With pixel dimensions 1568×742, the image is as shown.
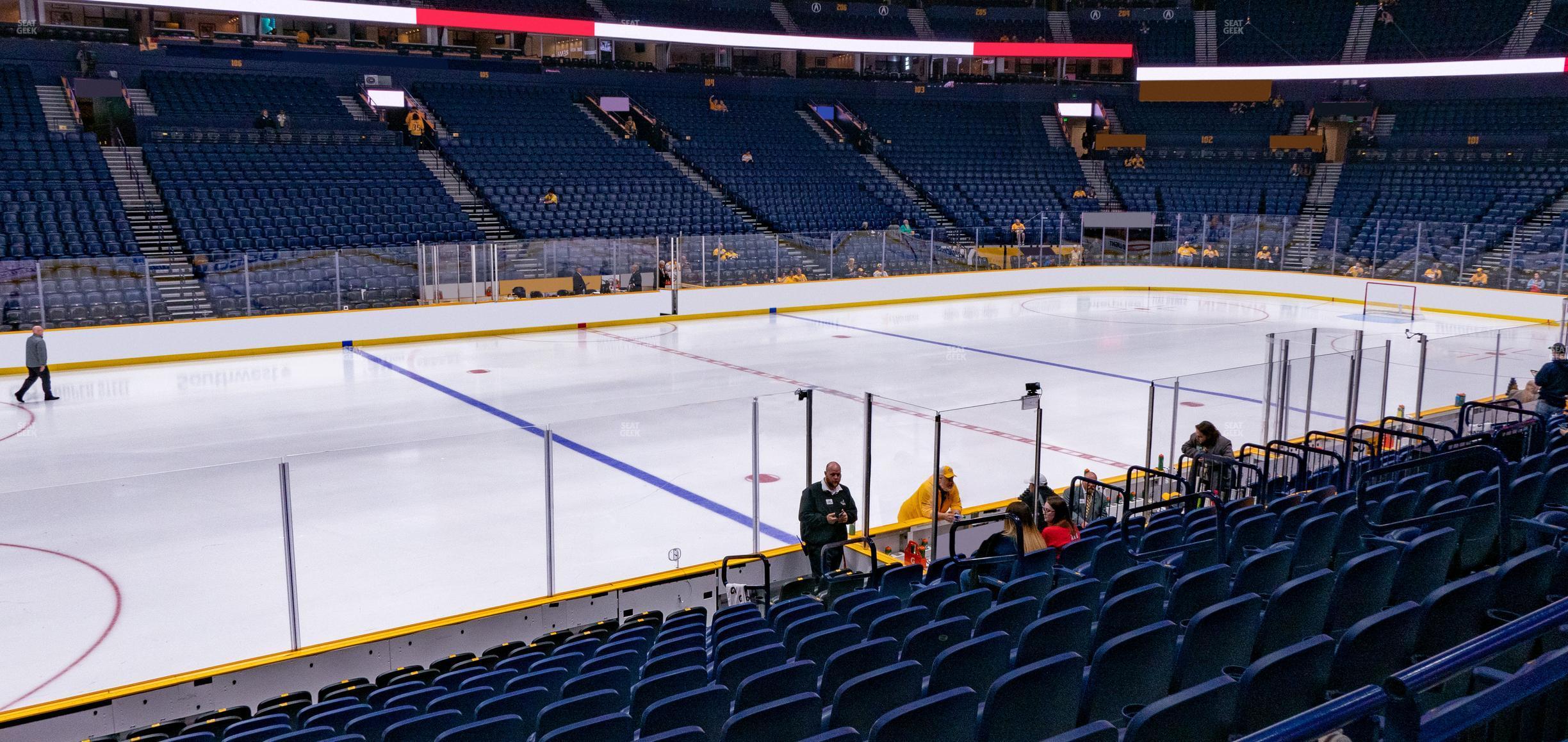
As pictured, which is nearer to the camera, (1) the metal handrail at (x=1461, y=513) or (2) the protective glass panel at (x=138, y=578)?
(1) the metal handrail at (x=1461, y=513)

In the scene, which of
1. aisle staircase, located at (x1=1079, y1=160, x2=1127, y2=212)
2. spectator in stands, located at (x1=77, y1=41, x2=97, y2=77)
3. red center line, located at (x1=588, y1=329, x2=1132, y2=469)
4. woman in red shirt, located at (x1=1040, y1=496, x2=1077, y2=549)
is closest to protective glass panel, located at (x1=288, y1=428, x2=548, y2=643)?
red center line, located at (x1=588, y1=329, x2=1132, y2=469)

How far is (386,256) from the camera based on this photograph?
23.5m

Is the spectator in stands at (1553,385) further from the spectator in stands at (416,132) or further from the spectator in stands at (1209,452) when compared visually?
the spectator in stands at (416,132)

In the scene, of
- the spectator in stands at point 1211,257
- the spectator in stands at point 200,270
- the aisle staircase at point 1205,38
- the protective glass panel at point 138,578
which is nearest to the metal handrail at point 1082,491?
the protective glass panel at point 138,578

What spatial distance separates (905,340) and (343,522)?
602 inches

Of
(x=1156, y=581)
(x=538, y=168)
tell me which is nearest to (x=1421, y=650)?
(x=1156, y=581)

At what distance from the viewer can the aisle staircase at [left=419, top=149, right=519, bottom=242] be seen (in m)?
29.4

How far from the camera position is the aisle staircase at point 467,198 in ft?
96.5

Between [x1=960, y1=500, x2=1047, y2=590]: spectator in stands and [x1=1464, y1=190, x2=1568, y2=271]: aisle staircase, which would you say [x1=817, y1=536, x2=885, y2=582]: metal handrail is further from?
[x1=1464, y1=190, x2=1568, y2=271]: aisle staircase

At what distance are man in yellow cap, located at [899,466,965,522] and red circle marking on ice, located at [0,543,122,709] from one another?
5.85 metres

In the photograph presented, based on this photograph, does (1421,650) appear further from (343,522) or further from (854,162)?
(854,162)

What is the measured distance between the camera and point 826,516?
9.21 meters

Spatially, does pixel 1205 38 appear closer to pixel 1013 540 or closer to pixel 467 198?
pixel 467 198

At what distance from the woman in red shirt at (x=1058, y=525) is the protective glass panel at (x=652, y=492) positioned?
2.41m
